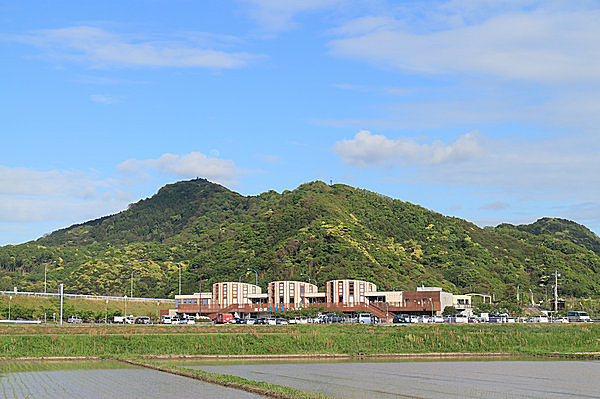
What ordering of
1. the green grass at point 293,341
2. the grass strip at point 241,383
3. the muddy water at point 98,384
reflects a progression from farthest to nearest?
the green grass at point 293,341, the muddy water at point 98,384, the grass strip at point 241,383

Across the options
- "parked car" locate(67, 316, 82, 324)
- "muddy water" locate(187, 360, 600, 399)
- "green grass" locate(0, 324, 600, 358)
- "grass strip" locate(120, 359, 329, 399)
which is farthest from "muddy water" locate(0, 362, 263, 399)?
"parked car" locate(67, 316, 82, 324)

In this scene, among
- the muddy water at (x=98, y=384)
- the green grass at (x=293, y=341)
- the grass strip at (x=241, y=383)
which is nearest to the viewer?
the grass strip at (x=241, y=383)

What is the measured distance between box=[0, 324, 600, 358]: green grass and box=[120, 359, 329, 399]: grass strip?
439 inches

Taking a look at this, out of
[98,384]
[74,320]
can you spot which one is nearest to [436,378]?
[98,384]

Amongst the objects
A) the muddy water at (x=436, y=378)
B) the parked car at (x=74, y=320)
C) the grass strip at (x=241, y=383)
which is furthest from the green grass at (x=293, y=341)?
the parked car at (x=74, y=320)

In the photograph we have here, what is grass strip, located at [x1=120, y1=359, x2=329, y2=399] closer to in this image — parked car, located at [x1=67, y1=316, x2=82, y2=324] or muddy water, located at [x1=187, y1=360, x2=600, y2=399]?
muddy water, located at [x1=187, y1=360, x2=600, y2=399]

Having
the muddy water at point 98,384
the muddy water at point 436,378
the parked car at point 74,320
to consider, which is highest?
the parked car at point 74,320

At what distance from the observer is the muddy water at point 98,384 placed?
34.9m

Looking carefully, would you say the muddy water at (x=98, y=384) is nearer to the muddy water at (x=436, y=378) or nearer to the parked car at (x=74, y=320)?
the muddy water at (x=436, y=378)

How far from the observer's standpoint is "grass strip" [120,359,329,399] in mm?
33297

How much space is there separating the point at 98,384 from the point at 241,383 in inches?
318

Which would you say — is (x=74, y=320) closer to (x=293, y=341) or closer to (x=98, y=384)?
(x=293, y=341)

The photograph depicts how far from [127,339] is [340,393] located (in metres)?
31.2

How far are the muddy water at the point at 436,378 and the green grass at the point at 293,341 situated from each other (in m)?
9.16
